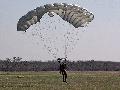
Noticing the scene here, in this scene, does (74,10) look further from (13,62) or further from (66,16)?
(13,62)

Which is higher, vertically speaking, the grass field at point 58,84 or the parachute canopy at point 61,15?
the parachute canopy at point 61,15

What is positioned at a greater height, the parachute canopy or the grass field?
the parachute canopy

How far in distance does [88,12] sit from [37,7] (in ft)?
11.8

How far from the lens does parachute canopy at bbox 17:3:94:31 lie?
96.7ft

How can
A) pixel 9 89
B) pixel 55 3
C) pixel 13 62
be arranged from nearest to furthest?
pixel 55 3
pixel 9 89
pixel 13 62

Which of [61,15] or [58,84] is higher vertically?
[61,15]

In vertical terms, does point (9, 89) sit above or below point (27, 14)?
below

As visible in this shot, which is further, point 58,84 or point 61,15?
point 58,84

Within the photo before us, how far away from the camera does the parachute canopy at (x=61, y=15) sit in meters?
29.5

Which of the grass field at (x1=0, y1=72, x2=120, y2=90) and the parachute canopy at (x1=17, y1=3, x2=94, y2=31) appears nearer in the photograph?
the parachute canopy at (x1=17, y1=3, x2=94, y2=31)

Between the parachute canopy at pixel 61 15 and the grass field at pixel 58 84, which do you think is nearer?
the parachute canopy at pixel 61 15

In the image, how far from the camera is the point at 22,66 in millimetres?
193000

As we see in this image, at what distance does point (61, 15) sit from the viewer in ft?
102

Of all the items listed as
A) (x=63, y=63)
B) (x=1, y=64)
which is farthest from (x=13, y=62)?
(x=63, y=63)
